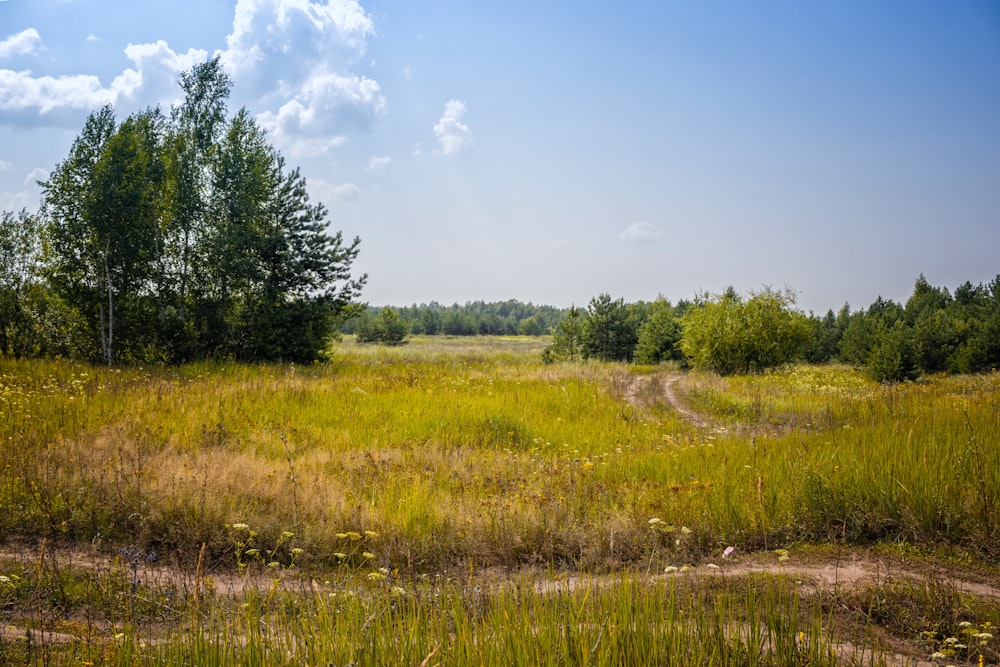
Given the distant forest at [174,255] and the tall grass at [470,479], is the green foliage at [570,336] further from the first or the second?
the tall grass at [470,479]

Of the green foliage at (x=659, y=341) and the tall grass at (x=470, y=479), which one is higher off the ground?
the green foliage at (x=659, y=341)

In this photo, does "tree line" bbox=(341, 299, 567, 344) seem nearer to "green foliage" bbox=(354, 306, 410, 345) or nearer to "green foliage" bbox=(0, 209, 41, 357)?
"green foliage" bbox=(354, 306, 410, 345)

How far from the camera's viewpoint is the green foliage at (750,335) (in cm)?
3189

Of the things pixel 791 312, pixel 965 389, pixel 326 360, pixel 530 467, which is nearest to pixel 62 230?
pixel 326 360

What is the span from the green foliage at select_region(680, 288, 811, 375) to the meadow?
20.5 meters

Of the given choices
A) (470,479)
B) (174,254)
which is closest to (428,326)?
(174,254)

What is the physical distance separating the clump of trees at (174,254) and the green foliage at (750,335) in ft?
71.1

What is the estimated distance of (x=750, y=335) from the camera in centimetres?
3183

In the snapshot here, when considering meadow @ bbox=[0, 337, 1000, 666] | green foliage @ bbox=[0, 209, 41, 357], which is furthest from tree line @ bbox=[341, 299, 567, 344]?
meadow @ bbox=[0, 337, 1000, 666]

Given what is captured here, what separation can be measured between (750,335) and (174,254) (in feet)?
99.2

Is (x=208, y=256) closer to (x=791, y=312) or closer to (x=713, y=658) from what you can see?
(x=713, y=658)

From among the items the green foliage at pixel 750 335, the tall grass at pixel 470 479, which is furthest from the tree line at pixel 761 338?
the tall grass at pixel 470 479

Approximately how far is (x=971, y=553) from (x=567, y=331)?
120 ft

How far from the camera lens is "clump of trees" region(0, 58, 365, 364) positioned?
17641mm
